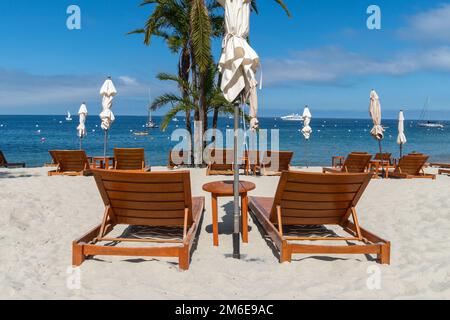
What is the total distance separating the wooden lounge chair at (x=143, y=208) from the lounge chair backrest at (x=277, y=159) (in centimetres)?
643

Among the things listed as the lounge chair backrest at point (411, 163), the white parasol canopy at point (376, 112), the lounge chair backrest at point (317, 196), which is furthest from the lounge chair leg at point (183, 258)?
the white parasol canopy at point (376, 112)

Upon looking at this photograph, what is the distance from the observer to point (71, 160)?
30.2ft

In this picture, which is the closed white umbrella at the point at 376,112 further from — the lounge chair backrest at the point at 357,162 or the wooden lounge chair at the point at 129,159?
the wooden lounge chair at the point at 129,159

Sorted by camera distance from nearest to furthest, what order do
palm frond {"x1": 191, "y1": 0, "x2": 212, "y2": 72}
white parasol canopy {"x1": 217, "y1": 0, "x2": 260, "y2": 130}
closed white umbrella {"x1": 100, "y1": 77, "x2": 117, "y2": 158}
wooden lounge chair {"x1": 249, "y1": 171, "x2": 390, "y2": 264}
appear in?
wooden lounge chair {"x1": 249, "y1": 171, "x2": 390, "y2": 264}, white parasol canopy {"x1": 217, "y1": 0, "x2": 260, "y2": 130}, closed white umbrella {"x1": 100, "y1": 77, "x2": 117, "y2": 158}, palm frond {"x1": 191, "y1": 0, "x2": 212, "y2": 72}

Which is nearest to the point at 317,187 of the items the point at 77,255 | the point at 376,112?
the point at 77,255

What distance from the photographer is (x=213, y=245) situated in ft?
12.4

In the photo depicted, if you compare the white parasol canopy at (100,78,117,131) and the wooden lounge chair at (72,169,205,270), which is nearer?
the wooden lounge chair at (72,169,205,270)

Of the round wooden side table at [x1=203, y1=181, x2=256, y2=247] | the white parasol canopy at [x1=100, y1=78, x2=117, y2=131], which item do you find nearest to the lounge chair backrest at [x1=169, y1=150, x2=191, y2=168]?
the white parasol canopy at [x1=100, y1=78, x2=117, y2=131]

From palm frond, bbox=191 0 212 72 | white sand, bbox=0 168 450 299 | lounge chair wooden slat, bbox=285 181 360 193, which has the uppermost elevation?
palm frond, bbox=191 0 212 72

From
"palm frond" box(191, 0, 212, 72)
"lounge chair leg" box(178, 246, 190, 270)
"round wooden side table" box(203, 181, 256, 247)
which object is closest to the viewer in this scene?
"lounge chair leg" box(178, 246, 190, 270)

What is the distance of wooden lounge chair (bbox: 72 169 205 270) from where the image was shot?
2928 millimetres

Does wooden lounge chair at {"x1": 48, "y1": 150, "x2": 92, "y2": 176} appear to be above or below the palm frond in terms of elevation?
below

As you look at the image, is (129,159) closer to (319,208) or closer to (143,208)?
(143,208)

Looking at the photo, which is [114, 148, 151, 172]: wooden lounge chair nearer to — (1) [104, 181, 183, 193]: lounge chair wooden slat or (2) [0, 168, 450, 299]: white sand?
(2) [0, 168, 450, 299]: white sand
